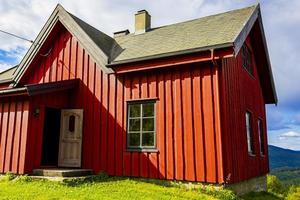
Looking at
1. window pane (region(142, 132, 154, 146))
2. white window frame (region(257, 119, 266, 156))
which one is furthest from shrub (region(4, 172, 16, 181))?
white window frame (region(257, 119, 266, 156))

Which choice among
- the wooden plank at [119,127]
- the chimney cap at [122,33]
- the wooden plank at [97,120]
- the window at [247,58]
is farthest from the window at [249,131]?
the chimney cap at [122,33]

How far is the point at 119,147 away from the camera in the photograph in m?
→ 11.7

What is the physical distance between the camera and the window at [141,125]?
11.3 metres

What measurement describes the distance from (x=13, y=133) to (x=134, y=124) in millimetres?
4341

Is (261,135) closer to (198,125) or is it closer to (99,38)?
(198,125)

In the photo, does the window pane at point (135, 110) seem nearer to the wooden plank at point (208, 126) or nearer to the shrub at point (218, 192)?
the wooden plank at point (208, 126)

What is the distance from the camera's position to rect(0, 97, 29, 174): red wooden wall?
11266 mm

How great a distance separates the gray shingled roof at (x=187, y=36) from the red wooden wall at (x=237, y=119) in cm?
99

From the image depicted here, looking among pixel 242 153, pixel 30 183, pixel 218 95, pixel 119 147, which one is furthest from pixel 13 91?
pixel 242 153

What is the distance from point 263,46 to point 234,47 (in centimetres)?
690

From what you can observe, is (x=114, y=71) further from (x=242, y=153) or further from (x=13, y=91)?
(x=242, y=153)

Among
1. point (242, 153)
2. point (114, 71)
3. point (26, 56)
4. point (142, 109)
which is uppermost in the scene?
point (26, 56)

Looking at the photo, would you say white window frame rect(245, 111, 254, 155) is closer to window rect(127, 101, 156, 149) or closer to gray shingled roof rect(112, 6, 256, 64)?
gray shingled roof rect(112, 6, 256, 64)

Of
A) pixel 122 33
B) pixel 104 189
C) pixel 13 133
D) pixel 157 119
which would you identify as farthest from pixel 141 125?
pixel 122 33
